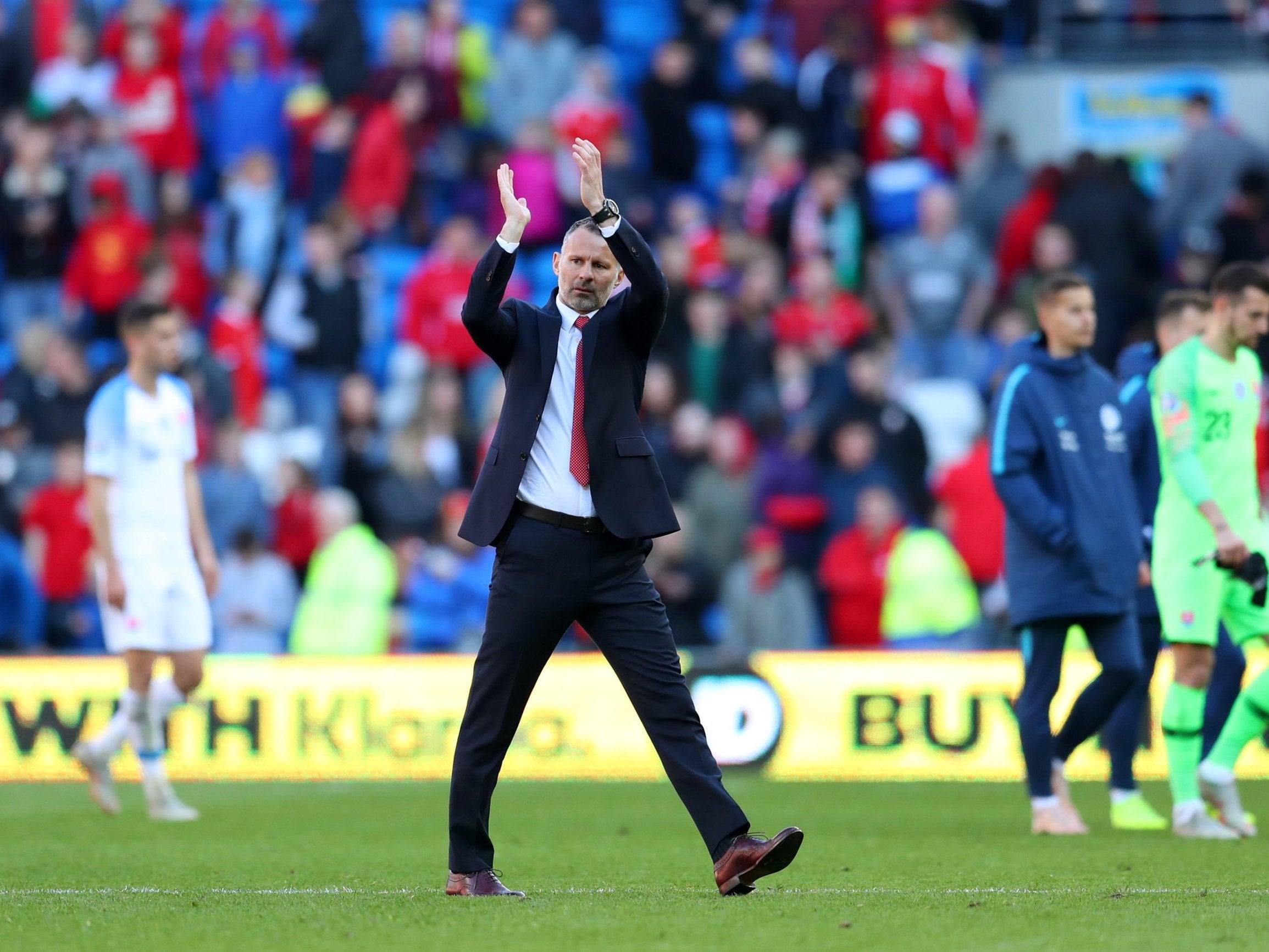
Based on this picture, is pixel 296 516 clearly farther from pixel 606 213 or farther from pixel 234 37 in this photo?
pixel 606 213

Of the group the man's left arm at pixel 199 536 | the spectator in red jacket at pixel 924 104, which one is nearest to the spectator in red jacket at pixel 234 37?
the spectator in red jacket at pixel 924 104

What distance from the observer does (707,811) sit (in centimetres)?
681

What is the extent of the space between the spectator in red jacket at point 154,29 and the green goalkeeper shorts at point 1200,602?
532 inches

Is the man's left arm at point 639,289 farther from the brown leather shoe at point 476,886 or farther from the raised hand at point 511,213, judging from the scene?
the brown leather shoe at point 476,886

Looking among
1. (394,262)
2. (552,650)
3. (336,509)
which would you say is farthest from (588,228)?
(394,262)

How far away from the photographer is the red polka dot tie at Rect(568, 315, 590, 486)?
6.91 metres

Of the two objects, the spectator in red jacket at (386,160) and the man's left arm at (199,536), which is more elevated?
the spectator in red jacket at (386,160)

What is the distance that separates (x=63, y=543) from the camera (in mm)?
15992

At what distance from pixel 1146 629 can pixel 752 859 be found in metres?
4.25

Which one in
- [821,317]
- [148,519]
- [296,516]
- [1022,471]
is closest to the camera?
[1022,471]

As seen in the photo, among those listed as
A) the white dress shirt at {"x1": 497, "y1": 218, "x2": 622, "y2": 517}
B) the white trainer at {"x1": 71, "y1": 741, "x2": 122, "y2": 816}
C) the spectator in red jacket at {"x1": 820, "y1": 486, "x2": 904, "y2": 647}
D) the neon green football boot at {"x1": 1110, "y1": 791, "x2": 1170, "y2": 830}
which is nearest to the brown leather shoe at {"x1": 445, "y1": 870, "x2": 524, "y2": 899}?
the white dress shirt at {"x1": 497, "y1": 218, "x2": 622, "y2": 517}

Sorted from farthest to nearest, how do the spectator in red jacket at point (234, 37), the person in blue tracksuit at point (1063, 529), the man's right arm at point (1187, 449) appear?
the spectator in red jacket at point (234, 37)
the person in blue tracksuit at point (1063, 529)
the man's right arm at point (1187, 449)

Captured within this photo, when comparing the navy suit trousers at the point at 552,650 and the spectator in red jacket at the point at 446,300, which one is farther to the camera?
the spectator in red jacket at the point at 446,300

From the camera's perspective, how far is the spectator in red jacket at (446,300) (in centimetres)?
1761
